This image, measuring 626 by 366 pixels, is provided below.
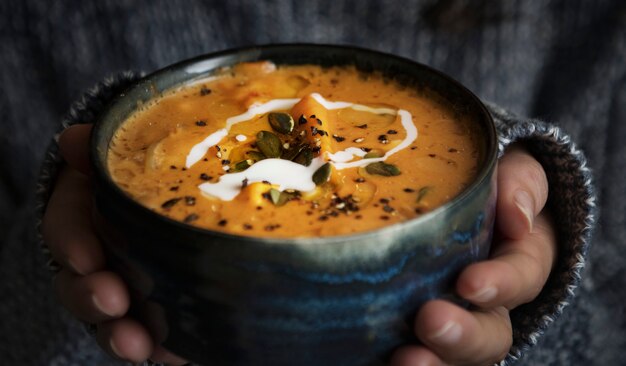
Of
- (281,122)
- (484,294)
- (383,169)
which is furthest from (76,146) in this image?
(484,294)

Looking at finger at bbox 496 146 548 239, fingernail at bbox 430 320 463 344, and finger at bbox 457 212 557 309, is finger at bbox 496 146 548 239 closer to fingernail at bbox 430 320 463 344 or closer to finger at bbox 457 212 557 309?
finger at bbox 457 212 557 309

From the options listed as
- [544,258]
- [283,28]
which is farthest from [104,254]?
[283,28]

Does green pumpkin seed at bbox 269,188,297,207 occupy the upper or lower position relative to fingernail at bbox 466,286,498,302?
upper

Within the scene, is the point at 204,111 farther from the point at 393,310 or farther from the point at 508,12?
the point at 508,12

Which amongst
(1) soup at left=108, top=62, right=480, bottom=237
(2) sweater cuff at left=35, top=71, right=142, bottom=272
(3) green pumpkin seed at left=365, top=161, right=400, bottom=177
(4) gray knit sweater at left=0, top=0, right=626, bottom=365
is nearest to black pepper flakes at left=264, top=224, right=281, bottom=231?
(1) soup at left=108, top=62, right=480, bottom=237

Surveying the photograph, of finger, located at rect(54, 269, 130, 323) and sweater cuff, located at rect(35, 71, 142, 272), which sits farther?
sweater cuff, located at rect(35, 71, 142, 272)

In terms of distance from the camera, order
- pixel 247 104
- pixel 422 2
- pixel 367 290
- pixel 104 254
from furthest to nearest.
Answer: pixel 422 2 → pixel 247 104 → pixel 104 254 → pixel 367 290
